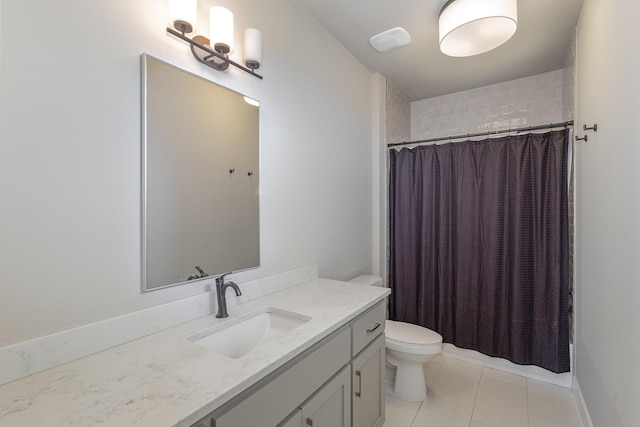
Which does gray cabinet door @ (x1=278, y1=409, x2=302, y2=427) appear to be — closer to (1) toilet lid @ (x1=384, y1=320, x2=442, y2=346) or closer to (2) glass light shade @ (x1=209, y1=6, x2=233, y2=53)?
(1) toilet lid @ (x1=384, y1=320, x2=442, y2=346)

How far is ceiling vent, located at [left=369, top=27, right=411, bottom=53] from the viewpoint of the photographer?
2.07 m

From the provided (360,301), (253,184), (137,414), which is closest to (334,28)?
(253,184)

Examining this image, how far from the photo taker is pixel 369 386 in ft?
4.88

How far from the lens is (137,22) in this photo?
1066mm

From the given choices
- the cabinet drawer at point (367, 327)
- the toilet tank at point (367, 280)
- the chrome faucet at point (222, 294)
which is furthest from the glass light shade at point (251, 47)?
the toilet tank at point (367, 280)

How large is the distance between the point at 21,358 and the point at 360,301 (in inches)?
46.9

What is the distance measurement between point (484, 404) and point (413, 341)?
63 cm

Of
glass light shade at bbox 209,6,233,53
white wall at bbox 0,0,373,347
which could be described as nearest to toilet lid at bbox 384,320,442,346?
white wall at bbox 0,0,373,347

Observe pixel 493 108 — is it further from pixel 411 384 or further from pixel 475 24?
pixel 411 384

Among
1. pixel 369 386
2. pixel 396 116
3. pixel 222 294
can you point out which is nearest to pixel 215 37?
pixel 222 294

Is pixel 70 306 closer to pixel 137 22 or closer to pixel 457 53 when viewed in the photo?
pixel 137 22

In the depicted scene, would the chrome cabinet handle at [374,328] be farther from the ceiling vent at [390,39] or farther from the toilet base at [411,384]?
the ceiling vent at [390,39]

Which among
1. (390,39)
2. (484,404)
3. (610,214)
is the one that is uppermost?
(390,39)

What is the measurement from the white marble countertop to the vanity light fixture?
1.15 meters
